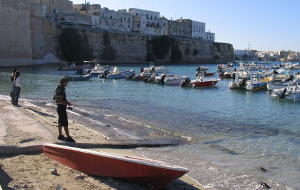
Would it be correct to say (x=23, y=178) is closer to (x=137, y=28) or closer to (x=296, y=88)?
(x=296, y=88)

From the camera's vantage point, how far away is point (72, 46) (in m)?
63.1

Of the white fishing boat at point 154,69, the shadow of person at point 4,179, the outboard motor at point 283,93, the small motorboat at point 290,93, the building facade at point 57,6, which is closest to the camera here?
the shadow of person at point 4,179

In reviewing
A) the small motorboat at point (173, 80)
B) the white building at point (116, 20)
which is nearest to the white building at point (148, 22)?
the white building at point (116, 20)

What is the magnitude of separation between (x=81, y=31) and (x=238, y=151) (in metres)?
60.8

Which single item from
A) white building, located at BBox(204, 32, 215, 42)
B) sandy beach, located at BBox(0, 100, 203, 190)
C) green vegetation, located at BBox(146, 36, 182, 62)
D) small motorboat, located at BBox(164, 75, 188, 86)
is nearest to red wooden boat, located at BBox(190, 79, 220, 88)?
small motorboat, located at BBox(164, 75, 188, 86)

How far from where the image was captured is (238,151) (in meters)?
9.57

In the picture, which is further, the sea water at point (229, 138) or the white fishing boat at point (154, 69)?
the white fishing boat at point (154, 69)

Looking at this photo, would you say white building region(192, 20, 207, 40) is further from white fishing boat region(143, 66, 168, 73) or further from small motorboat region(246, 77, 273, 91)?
small motorboat region(246, 77, 273, 91)

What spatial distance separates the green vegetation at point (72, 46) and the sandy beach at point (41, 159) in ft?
174

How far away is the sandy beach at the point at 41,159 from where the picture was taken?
5.88m

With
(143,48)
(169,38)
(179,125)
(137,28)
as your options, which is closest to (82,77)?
(179,125)

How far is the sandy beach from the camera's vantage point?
588 centimetres

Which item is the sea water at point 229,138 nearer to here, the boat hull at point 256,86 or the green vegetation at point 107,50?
the boat hull at point 256,86

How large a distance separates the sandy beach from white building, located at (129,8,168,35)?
87.0 metres
